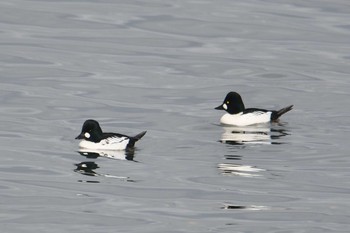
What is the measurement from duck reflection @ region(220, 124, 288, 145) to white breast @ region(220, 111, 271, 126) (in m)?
0.15

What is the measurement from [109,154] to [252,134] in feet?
11.3

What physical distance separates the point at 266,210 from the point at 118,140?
5.22 m

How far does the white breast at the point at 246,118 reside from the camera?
86.9 ft

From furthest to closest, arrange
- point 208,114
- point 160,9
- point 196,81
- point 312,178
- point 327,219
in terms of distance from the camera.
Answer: point 160,9 → point 196,81 → point 208,114 → point 312,178 → point 327,219

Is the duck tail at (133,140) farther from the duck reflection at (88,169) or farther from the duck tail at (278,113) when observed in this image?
the duck tail at (278,113)

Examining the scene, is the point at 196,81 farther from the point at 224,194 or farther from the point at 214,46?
the point at 224,194

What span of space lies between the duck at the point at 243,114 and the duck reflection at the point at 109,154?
375cm

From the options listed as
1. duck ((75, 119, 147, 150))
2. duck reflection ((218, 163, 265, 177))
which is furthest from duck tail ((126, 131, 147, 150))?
duck reflection ((218, 163, 265, 177))

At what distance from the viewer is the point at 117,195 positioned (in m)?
19.5

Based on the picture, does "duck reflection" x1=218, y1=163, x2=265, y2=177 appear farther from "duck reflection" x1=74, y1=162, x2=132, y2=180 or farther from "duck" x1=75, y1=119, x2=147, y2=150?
"duck" x1=75, y1=119, x2=147, y2=150

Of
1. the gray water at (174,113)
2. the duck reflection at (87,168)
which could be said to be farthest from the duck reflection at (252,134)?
the duck reflection at (87,168)

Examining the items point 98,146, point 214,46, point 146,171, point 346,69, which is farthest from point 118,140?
point 214,46

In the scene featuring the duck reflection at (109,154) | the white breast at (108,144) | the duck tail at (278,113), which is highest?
the duck tail at (278,113)

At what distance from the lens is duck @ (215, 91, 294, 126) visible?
2653 centimetres
